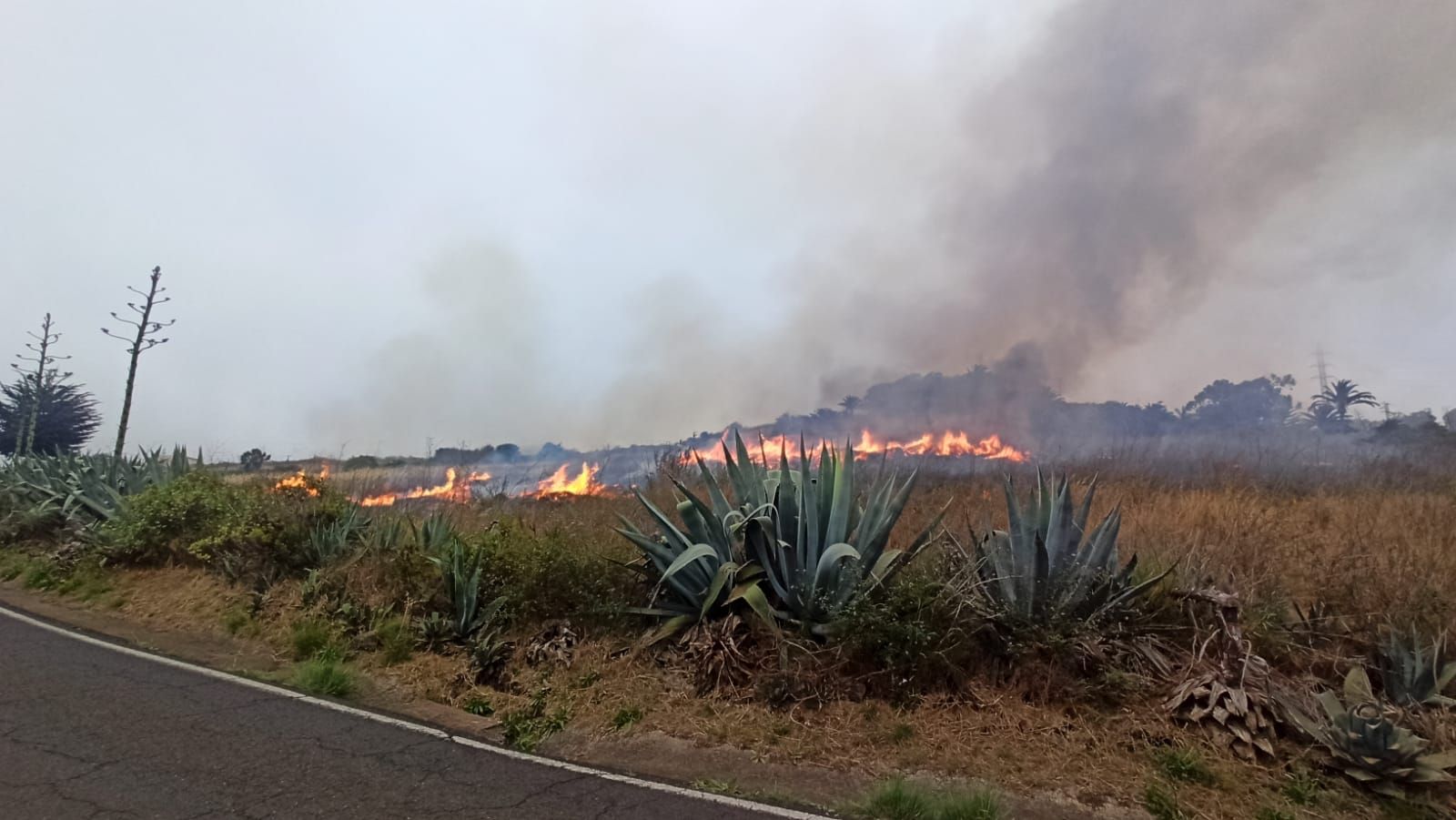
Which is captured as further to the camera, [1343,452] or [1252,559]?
[1343,452]

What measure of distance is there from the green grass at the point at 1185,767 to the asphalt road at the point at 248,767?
216 cm

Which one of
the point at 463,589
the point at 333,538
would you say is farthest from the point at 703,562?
the point at 333,538

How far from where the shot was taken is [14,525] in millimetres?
10766

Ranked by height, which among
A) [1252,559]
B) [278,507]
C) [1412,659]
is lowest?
[1412,659]

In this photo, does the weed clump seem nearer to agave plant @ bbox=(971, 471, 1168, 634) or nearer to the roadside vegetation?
the roadside vegetation

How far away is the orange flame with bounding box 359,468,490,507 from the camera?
1048 centimetres

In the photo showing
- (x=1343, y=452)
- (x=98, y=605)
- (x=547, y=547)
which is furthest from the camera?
(x=1343, y=452)

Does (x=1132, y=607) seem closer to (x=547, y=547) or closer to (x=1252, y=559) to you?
(x=1252, y=559)

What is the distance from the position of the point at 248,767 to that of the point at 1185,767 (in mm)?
4871

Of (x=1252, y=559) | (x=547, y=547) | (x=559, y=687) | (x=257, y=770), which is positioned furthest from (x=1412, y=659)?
(x=257, y=770)

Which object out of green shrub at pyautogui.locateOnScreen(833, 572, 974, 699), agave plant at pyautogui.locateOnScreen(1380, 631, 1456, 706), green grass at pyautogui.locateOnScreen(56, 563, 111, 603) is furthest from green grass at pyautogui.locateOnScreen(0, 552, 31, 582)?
agave plant at pyautogui.locateOnScreen(1380, 631, 1456, 706)

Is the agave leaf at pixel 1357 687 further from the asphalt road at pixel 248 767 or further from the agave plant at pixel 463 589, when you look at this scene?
the agave plant at pixel 463 589

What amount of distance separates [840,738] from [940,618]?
112 cm

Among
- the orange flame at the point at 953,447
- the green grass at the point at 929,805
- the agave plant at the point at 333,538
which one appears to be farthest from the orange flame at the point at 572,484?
the green grass at the point at 929,805
